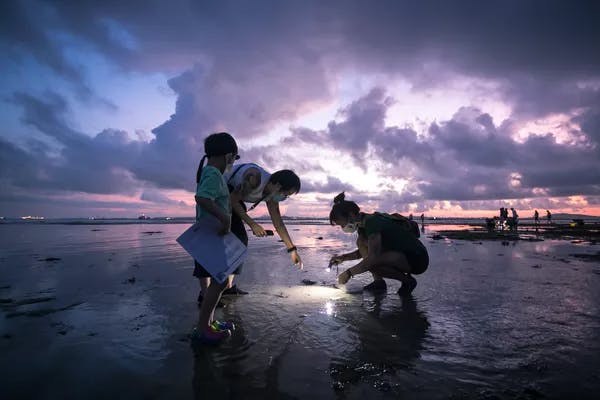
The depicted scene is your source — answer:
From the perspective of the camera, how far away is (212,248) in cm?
327

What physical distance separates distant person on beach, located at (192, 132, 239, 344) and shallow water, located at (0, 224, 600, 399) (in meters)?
0.18

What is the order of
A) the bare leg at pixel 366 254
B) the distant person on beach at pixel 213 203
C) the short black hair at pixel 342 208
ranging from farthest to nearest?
the bare leg at pixel 366 254 → the short black hair at pixel 342 208 → the distant person on beach at pixel 213 203

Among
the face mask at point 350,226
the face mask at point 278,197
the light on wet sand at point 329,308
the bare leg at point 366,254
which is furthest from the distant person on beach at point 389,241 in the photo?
the face mask at point 278,197

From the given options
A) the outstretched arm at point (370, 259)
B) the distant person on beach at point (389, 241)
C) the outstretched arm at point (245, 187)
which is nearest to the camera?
the outstretched arm at point (245, 187)

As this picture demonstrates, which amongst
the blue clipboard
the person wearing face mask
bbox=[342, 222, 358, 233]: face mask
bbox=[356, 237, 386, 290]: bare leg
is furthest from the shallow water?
bbox=[342, 222, 358, 233]: face mask

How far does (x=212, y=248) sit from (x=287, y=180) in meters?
1.48

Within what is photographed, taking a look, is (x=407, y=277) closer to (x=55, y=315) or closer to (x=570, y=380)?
(x=570, y=380)

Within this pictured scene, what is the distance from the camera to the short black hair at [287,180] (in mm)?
4215

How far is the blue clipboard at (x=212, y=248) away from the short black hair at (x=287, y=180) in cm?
117

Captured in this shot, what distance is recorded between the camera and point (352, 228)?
5496mm

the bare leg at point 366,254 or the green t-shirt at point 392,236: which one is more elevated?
the green t-shirt at point 392,236

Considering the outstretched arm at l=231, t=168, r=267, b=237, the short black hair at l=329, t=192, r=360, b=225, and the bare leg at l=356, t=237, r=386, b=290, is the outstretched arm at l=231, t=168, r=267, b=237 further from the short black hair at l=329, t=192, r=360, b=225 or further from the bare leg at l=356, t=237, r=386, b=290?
the bare leg at l=356, t=237, r=386, b=290

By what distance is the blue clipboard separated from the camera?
3.17m

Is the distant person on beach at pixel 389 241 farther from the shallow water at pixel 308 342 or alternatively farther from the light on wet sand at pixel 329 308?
the light on wet sand at pixel 329 308
